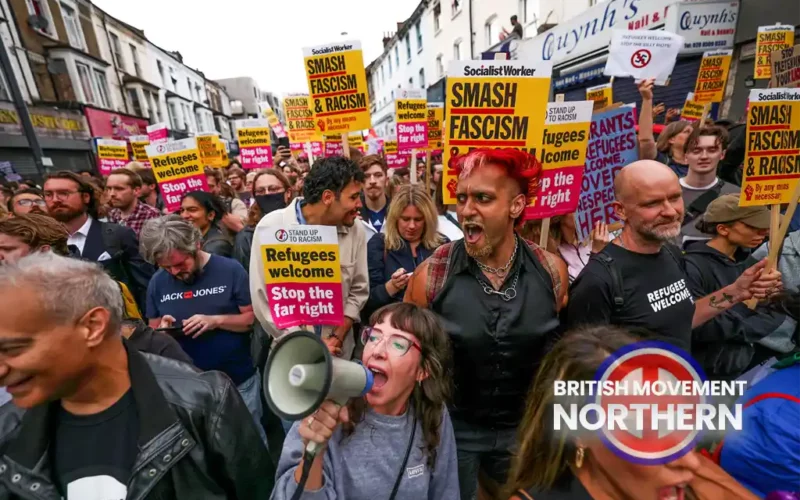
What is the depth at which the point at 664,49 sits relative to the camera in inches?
170

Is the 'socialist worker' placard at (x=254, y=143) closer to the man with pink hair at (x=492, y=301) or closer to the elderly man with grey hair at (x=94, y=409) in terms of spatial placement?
the man with pink hair at (x=492, y=301)

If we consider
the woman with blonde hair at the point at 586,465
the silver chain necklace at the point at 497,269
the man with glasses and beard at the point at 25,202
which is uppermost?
the man with glasses and beard at the point at 25,202

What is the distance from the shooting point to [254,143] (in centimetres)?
819

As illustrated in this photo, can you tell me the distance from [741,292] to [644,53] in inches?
126

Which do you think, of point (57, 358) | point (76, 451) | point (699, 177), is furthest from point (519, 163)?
point (699, 177)

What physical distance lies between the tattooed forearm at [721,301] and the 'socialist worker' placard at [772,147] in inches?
25.7

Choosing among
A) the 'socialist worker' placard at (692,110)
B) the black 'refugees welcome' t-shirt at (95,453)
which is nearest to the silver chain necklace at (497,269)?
the black 'refugees welcome' t-shirt at (95,453)

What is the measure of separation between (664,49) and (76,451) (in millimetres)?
5610

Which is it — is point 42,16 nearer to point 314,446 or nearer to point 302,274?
point 302,274

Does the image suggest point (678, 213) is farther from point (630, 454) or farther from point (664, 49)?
point (664, 49)

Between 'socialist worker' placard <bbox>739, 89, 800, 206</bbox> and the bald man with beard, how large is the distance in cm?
64

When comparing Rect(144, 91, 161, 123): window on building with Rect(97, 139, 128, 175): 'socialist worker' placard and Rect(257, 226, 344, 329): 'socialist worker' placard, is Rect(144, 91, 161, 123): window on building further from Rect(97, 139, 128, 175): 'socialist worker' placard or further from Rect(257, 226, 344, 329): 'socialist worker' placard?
Rect(257, 226, 344, 329): 'socialist worker' placard

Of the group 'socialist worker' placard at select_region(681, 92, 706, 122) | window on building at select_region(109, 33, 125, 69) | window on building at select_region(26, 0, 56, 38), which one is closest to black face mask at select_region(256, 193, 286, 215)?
'socialist worker' placard at select_region(681, 92, 706, 122)

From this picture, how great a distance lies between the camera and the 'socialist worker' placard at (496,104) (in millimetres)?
2494
